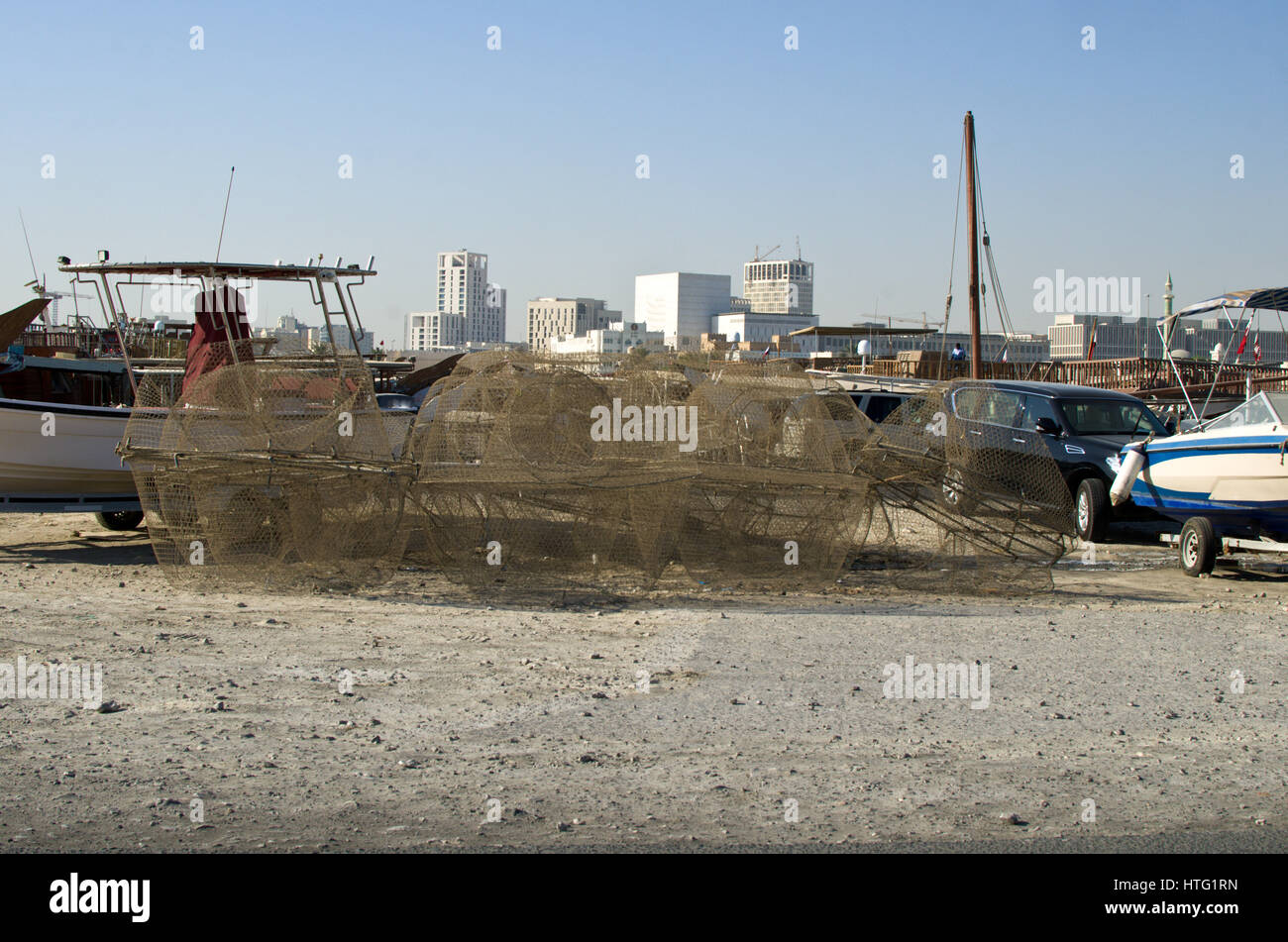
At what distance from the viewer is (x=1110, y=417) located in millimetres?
14312

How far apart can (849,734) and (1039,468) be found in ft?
17.7

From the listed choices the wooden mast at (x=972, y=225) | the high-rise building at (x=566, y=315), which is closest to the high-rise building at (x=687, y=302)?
the high-rise building at (x=566, y=315)

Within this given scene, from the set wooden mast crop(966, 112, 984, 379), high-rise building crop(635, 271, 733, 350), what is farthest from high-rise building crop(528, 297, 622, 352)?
wooden mast crop(966, 112, 984, 379)

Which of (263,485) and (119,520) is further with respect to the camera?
(119,520)

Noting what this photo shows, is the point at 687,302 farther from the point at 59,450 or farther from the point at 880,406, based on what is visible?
the point at 59,450

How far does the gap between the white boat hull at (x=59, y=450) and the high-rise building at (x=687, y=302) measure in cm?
15495

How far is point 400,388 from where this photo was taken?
24547 mm

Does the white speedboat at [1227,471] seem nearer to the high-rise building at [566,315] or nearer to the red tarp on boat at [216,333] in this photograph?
the red tarp on boat at [216,333]

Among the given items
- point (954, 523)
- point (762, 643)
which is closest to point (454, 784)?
point (762, 643)

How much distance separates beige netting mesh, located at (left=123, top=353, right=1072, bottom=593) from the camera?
9203 mm

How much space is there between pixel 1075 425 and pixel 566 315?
161198 mm

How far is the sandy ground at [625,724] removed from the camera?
471 cm

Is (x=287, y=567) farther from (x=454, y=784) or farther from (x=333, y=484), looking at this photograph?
(x=454, y=784)

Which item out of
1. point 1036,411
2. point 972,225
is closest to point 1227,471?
point 1036,411
